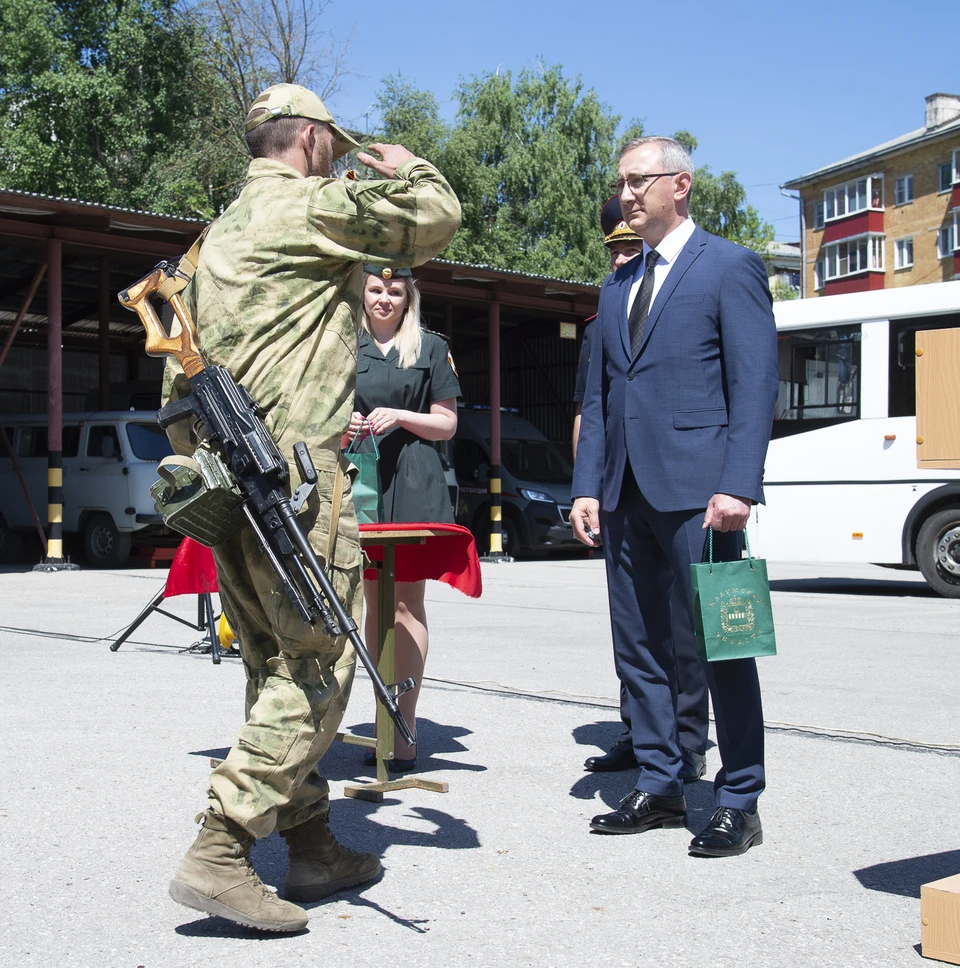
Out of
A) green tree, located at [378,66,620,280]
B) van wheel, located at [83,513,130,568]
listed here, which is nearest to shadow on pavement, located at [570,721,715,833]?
van wheel, located at [83,513,130,568]

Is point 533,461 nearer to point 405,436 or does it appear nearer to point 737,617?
point 405,436

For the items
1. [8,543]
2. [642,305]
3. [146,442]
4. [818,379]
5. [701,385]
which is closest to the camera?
[701,385]

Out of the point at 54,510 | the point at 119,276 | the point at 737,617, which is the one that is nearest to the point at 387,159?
the point at 737,617

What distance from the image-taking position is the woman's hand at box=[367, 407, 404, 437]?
4.20 m

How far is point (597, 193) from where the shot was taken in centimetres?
4912

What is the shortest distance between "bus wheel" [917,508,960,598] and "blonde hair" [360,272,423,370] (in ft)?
29.5

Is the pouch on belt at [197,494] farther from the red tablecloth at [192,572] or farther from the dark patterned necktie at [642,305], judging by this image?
the red tablecloth at [192,572]

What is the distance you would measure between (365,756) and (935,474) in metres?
9.06

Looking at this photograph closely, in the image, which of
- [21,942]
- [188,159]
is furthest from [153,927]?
[188,159]

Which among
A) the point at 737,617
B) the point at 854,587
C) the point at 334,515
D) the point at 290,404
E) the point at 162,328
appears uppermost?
the point at 162,328

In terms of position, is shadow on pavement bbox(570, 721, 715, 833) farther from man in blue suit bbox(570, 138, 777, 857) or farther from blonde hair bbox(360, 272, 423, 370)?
blonde hair bbox(360, 272, 423, 370)

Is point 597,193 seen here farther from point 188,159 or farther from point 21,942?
point 21,942

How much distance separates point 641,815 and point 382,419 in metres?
1.57

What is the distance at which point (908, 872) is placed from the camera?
339 cm
